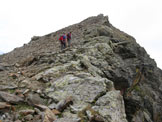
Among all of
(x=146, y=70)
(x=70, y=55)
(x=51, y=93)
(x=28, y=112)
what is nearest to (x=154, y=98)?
(x=146, y=70)

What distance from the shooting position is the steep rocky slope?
785 centimetres

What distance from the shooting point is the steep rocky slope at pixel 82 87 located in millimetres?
7852

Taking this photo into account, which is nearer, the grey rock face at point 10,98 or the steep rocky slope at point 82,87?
the steep rocky slope at point 82,87

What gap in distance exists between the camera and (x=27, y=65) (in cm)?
1712

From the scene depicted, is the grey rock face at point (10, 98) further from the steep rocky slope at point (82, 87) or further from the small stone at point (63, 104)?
the small stone at point (63, 104)

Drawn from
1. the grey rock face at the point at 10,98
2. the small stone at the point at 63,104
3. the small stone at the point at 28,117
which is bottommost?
the small stone at the point at 28,117

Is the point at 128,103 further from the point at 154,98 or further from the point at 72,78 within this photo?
the point at 72,78

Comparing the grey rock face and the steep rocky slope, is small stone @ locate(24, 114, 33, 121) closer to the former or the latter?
the steep rocky slope

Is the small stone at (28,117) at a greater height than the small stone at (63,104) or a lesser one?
lesser

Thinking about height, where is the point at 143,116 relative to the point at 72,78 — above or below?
below

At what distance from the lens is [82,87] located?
10.6 m

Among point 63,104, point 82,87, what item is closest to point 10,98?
point 63,104

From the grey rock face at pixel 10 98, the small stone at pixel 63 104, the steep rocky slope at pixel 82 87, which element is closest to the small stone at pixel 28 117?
the steep rocky slope at pixel 82 87

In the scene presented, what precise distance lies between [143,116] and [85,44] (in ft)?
40.7
